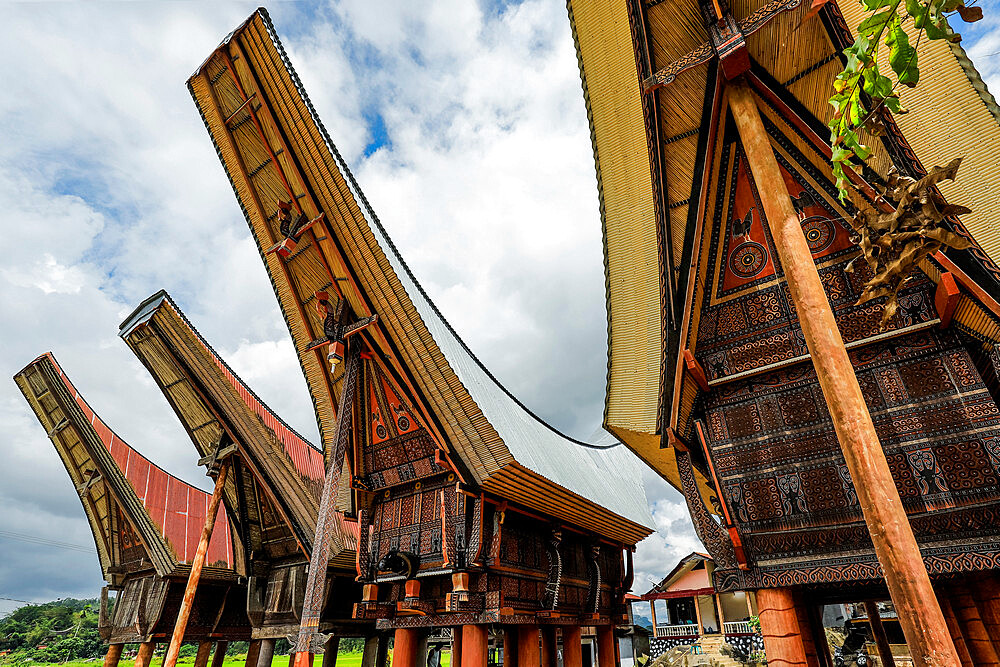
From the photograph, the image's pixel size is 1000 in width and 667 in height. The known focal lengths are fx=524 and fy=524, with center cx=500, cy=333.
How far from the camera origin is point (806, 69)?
4430mm

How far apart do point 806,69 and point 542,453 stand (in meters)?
7.46

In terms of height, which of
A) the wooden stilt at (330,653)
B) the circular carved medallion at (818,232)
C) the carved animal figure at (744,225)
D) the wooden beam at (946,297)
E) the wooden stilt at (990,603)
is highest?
the carved animal figure at (744,225)

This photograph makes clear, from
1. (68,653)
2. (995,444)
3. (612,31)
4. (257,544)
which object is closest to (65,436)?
(257,544)

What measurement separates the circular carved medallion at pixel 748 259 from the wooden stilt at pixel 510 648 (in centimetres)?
791

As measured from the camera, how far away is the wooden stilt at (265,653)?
38.0 feet

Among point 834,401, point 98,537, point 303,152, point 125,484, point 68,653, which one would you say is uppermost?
point 303,152

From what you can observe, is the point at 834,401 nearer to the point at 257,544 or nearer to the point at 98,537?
the point at 257,544

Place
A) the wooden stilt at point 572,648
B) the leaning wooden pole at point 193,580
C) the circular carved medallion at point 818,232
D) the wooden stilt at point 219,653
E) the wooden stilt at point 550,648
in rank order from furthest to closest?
1. the wooden stilt at point 219,653
2. the wooden stilt at point 572,648
3. the wooden stilt at point 550,648
4. the leaning wooden pole at point 193,580
5. the circular carved medallion at point 818,232

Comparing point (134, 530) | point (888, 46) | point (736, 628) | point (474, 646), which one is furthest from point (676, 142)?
point (736, 628)

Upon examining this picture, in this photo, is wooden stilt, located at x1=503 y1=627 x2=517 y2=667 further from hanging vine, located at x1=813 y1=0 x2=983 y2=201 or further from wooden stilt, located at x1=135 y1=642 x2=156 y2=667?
hanging vine, located at x1=813 y1=0 x2=983 y2=201

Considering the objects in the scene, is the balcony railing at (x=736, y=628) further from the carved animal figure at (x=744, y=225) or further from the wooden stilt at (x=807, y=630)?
the carved animal figure at (x=744, y=225)

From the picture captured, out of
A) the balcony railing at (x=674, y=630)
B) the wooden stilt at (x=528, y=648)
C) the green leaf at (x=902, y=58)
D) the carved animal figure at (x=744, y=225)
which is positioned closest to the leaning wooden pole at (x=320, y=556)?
the wooden stilt at (x=528, y=648)

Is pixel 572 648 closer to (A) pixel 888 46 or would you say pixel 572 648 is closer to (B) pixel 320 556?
(B) pixel 320 556

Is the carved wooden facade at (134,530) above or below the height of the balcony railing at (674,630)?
above
